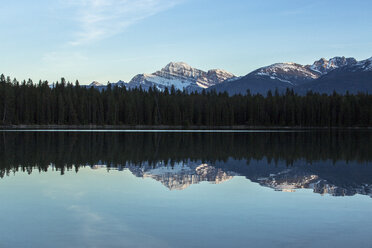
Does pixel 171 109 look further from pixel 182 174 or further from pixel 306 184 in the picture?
pixel 306 184

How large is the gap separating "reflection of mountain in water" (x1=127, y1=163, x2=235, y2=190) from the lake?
0.21 ft

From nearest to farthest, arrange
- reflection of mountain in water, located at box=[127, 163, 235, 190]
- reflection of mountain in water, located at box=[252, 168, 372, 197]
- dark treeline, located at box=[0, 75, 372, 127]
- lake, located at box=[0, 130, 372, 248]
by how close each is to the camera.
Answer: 1. lake, located at box=[0, 130, 372, 248]
2. reflection of mountain in water, located at box=[252, 168, 372, 197]
3. reflection of mountain in water, located at box=[127, 163, 235, 190]
4. dark treeline, located at box=[0, 75, 372, 127]

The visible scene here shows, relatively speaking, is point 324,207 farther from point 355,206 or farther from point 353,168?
point 353,168

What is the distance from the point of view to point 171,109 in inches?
7028

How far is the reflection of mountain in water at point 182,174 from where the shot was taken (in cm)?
2503

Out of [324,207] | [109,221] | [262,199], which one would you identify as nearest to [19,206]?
[109,221]

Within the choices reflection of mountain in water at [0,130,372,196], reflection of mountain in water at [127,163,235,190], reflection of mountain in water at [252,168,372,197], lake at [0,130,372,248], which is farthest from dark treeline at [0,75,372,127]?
reflection of mountain in water at [252,168,372,197]

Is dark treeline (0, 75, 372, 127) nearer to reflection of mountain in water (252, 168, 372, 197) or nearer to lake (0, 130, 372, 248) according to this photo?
lake (0, 130, 372, 248)

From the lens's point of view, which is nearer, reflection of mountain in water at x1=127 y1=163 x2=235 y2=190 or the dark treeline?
reflection of mountain in water at x1=127 y1=163 x2=235 y2=190

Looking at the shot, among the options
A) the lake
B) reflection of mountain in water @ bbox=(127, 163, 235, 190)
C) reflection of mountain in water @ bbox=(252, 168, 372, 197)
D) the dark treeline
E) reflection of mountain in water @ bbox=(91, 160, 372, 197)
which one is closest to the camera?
the lake

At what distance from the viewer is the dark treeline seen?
158 metres

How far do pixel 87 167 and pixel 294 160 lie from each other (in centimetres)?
1781

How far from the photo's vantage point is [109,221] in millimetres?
15414

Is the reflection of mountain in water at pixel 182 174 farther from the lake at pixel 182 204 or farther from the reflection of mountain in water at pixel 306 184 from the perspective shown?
the reflection of mountain in water at pixel 306 184
